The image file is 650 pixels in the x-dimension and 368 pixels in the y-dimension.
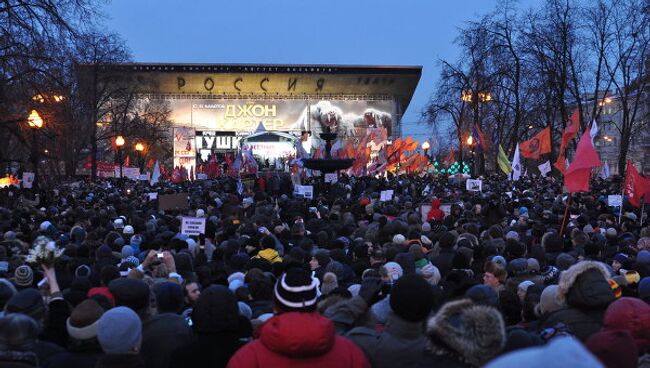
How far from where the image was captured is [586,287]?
13.8 feet

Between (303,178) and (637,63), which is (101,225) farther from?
(637,63)

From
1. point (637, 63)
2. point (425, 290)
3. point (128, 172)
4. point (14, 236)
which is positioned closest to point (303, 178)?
point (128, 172)

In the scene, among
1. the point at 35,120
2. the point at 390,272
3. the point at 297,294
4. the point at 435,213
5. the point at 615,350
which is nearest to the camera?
the point at 615,350

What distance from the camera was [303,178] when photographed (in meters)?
30.2

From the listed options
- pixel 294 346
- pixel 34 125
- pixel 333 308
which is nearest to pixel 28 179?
pixel 34 125

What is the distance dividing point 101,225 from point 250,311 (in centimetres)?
800

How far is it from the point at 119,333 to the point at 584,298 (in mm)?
2756

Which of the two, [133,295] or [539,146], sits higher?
[539,146]

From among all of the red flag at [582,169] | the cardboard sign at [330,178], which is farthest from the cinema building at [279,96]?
the red flag at [582,169]

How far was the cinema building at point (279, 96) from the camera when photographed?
2805 inches

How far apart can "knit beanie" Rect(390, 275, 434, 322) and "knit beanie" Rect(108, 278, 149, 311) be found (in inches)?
66.0

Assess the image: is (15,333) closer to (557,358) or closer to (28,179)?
(557,358)

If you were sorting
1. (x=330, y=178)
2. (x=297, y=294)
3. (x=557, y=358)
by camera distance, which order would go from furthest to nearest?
(x=330, y=178) → (x=297, y=294) → (x=557, y=358)

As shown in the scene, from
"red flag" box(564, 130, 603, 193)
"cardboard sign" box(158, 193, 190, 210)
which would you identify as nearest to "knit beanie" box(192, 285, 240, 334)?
"red flag" box(564, 130, 603, 193)
